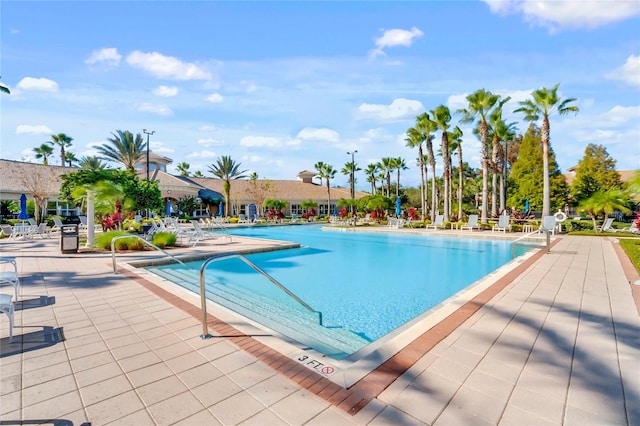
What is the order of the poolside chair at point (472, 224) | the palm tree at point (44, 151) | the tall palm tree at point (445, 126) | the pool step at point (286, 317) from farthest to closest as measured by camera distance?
1. the palm tree at point (44, 151)
2. the tall palm tree at point (445, 126)
3. the poolside chair at point (472, 224)
4. the pool step at point (286, 317)

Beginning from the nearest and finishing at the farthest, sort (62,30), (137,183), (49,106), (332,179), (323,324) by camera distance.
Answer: (323,324) < (62,30) < (49,106) < (137,183) < (332,179)

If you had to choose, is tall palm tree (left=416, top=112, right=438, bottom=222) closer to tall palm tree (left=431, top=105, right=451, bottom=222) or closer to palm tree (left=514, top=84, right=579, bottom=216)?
tall palm tree (left=431, top=105, right=451, bottom=222)

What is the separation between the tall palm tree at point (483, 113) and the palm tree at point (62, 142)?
156 ft

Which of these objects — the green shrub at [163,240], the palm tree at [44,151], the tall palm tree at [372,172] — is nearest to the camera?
the green shrub at [163,240]

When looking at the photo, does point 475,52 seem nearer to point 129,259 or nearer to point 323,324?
point 323,324

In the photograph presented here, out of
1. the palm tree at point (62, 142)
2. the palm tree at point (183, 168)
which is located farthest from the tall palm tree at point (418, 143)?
the palm tree at point (62, 142)

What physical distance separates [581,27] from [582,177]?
30.0m

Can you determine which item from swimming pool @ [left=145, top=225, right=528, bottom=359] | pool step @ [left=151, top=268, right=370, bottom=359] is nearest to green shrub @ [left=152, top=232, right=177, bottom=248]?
swimming pool @ [left=145, top=225, right=528, bottom=359]

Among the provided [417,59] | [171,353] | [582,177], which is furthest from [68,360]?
[582,177]

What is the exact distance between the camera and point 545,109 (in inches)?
792

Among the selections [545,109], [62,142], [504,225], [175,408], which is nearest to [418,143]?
[545,109]

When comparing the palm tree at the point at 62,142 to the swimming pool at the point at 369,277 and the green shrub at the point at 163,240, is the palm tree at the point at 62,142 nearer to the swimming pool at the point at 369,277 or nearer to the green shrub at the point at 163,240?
the green shrub at the point at 163,240

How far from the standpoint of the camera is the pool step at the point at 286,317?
4691 millimetres

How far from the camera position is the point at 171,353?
11.4ft
